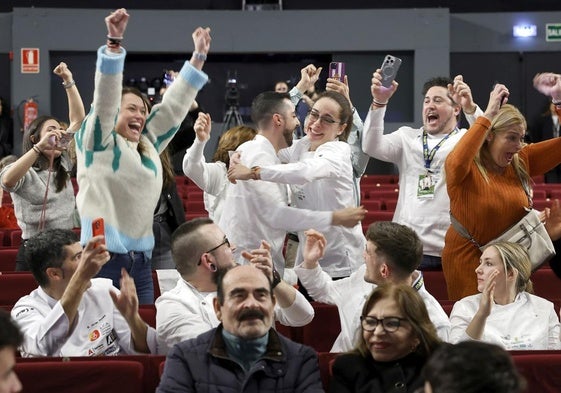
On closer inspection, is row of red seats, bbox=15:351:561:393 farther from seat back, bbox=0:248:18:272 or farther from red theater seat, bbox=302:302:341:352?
seat back, bbox=0:248:18:272

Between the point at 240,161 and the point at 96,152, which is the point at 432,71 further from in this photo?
the point at 96,152

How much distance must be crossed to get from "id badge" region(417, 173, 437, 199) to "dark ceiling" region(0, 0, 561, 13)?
10748mm

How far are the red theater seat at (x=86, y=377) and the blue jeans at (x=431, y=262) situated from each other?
7.63 ft

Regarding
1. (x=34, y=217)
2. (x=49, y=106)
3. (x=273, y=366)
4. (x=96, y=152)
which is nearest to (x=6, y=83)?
(x=49, y=106)

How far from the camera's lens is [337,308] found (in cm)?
458

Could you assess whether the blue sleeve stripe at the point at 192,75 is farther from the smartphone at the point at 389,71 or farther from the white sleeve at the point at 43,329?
the smartphone at the point at 389,71

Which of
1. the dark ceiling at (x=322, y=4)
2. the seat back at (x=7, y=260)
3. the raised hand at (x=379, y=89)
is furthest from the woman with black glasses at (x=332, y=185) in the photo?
the dark ceiling at (x=322, y=4)

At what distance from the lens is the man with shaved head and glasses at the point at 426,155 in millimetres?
5512

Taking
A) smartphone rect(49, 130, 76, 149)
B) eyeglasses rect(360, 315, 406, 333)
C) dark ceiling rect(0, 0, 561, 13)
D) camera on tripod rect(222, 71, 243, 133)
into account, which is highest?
dark ceiling rect(0, 0, 561, 13)

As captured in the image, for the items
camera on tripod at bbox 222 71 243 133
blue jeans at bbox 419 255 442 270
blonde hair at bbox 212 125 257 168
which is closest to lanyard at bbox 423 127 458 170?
blue jeans at bbox 419 255 442 270

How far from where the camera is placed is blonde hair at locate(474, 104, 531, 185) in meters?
4.93

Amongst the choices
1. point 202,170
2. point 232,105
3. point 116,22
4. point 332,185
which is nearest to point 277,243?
point 332,185

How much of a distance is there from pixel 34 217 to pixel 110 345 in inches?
70.2

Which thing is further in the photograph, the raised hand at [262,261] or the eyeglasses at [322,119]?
the eyeglasses at [322,119]
